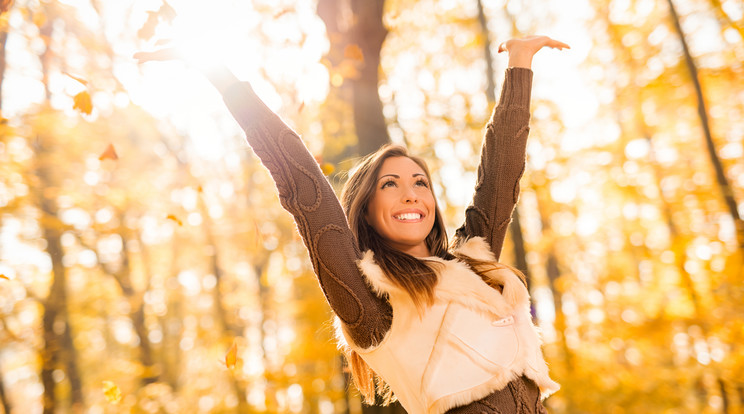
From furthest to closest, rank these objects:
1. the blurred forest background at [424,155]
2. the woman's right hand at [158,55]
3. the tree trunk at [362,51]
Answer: the blurred forest background at [424,155], the tree trunk at [362,51], the woman's right hand at [158,55]

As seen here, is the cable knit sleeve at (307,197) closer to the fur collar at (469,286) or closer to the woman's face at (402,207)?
the fur collar at (469,286)

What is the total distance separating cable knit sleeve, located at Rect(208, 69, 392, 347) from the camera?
1.78m

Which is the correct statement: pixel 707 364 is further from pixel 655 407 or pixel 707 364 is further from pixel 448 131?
pixel 448 131

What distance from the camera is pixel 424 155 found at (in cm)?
686

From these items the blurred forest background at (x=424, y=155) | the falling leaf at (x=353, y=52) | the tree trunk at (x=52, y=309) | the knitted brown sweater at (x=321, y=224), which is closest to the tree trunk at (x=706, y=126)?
the blurred forest background at (x=424, y=155)

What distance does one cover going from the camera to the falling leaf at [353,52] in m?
3.48

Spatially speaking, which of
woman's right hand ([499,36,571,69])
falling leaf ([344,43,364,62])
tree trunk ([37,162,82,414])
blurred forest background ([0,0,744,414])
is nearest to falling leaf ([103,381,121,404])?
blurred forest background ([0,0,744,414])

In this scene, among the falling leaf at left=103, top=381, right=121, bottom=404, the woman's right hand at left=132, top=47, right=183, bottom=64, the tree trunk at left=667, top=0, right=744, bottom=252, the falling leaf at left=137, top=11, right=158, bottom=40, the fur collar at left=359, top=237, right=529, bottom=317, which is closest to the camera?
the woman's right hand at left=132, top=47, right=183, bottom=64

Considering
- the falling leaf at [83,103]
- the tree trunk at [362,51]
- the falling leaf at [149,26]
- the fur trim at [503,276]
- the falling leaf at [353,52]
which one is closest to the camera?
the fur trim at [503,276]

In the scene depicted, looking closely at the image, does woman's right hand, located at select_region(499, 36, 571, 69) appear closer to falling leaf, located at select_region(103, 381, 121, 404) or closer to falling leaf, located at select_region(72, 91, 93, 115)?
falling leaf, located at select_region(72, 91, 93, 115)

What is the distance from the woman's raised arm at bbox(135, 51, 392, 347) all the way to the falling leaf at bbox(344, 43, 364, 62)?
1787mm

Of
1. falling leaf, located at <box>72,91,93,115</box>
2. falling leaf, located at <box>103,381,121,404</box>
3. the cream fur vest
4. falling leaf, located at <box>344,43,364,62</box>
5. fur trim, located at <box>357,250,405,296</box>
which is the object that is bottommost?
falling leaf, located at <box>103,381,121,404</box>

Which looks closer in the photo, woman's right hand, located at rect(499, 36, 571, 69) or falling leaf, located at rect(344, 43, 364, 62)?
woman's right hand, located at rect(499, 36, 571, 69)

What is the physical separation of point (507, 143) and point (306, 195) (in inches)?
→ 41.1
